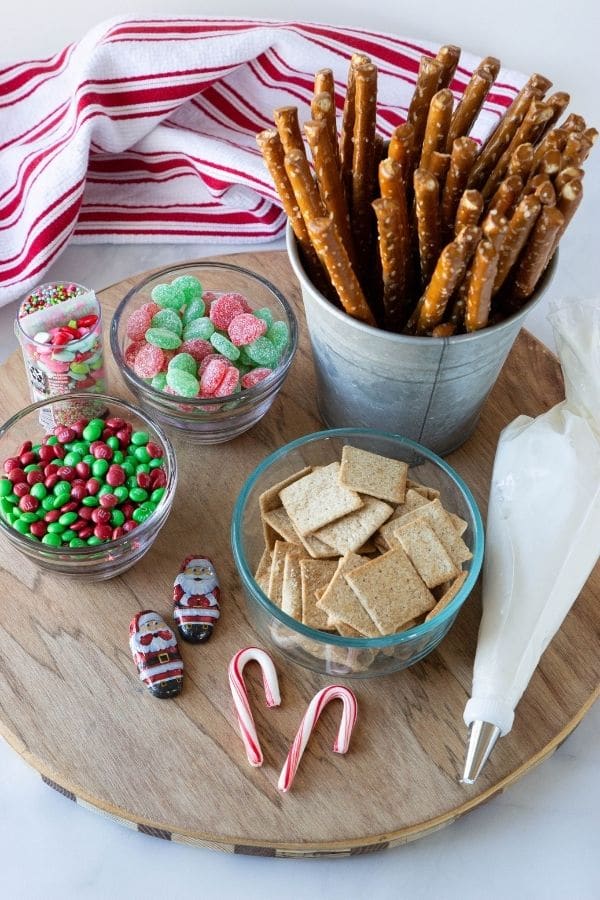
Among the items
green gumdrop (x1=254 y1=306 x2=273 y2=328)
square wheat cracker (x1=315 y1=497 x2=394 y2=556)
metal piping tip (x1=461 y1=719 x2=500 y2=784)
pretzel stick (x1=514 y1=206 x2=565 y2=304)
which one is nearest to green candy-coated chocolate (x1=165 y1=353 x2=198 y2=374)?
green gumdrop (x1=254 y1=306 x2=273 y2=328)

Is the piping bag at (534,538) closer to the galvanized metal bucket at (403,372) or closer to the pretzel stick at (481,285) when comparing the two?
the galvanized metal bucket at (403,372)

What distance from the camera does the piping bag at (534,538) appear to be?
→ 33.3 inches

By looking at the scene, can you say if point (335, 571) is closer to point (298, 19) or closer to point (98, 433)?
point (98, 433)

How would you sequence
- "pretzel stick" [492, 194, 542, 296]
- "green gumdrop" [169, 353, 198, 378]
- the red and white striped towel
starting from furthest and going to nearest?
the red and white striped towel
"green gumdrop" [169, 353, 198, 378]
"pretzel stick" [492, 194, 542, 296]

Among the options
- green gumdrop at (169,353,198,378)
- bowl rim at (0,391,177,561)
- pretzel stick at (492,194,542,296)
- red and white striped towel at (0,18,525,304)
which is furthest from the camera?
red and white striped towel at (0,18,525,304)

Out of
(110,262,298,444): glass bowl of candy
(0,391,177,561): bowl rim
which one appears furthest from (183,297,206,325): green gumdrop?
(0,391,177,561): bowl rim

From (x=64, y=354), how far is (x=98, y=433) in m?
0.09

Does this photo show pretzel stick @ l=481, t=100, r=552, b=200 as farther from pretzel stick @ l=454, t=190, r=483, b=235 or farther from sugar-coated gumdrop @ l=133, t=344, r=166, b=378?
sugar-coated gumdrop @ l=133, t=344, r=166, b=378

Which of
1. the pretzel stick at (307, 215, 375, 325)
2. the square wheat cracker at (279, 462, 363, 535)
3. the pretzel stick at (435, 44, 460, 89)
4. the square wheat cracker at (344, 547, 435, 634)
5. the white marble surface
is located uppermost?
the pretzel stick at (435, 44, 460, 89)

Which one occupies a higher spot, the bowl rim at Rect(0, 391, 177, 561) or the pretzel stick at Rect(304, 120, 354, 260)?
the pretzel stick at Rect(304, 120, 354, 260)

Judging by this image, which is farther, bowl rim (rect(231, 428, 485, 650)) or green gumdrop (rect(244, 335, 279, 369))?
green gumdrop (rect(244, 335, 279, 369))

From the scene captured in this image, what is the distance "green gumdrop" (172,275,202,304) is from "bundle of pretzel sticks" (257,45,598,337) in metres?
0.18

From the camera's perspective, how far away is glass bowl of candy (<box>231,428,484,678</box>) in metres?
0.83

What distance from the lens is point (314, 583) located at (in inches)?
33.5
